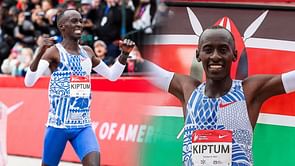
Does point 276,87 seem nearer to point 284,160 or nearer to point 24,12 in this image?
point 284,160

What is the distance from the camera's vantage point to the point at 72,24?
7.21 metres

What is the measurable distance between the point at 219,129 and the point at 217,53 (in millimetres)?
438

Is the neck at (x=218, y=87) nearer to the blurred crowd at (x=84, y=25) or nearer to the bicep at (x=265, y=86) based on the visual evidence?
the bicep at (x=265, y=86)

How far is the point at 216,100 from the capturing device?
4.19m

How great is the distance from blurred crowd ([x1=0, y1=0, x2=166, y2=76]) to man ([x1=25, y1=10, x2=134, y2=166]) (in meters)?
3.93

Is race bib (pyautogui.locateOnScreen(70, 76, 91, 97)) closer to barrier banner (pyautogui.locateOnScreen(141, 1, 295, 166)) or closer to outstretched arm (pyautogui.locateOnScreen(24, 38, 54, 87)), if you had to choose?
outstretched arm (pyautogui.locateOnScreen(24, 38, 54, 87))

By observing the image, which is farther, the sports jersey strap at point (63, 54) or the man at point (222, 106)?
the sports jersey strap at point (63, 54)

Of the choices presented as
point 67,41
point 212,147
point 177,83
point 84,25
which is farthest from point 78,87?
point 84,25

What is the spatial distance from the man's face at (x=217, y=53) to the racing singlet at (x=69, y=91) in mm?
3188

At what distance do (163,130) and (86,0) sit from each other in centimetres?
869

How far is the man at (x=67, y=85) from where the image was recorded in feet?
23.4

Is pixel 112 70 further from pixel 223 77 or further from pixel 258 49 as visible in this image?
pixel 223 77

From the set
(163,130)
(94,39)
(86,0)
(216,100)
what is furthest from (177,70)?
(86,0)

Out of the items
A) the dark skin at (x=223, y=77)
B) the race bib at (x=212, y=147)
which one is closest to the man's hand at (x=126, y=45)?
the dark skin at (x=223, y=77)
